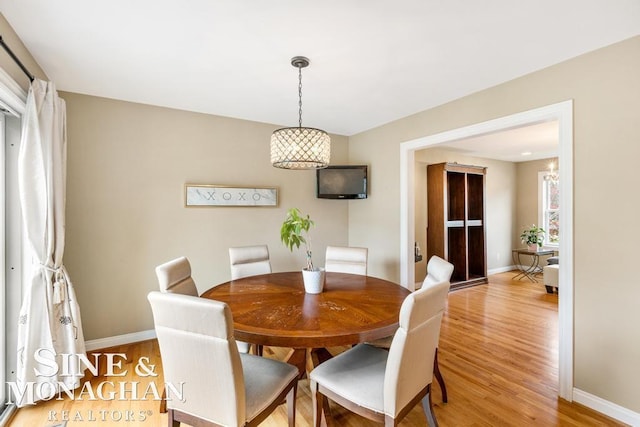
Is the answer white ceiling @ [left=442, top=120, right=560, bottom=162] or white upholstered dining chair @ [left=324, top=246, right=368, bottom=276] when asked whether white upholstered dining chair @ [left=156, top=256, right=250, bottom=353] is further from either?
white ceiling @ [left=442, top=120, right=560, bottom=162]

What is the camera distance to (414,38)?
6.13ft

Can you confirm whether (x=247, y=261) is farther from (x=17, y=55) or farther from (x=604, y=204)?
(x=604, y=204)

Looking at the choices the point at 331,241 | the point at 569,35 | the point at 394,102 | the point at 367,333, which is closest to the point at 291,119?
the point at 394,102

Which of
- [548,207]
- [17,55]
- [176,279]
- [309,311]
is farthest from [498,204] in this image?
[17,55]

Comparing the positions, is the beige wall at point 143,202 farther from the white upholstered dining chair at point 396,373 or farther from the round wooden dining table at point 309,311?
the white upholstered dining chair at point 396,373

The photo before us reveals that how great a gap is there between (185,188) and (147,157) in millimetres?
466

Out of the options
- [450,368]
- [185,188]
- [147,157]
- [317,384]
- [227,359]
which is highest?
[147,157]

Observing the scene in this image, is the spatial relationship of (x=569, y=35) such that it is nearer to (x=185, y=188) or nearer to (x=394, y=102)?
(x=394, y=102)

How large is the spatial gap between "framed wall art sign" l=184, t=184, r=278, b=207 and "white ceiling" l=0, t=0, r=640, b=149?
956 millimetres

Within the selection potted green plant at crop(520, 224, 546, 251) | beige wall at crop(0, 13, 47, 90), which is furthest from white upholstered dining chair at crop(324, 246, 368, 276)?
potted green plant at crop(520, 224, 546, 251)

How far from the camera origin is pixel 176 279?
2.02m

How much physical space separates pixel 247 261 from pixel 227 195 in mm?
940

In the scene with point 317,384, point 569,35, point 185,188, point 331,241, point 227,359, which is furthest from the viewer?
point 331,241

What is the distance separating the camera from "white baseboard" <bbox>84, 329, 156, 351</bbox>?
2793 millimetres
